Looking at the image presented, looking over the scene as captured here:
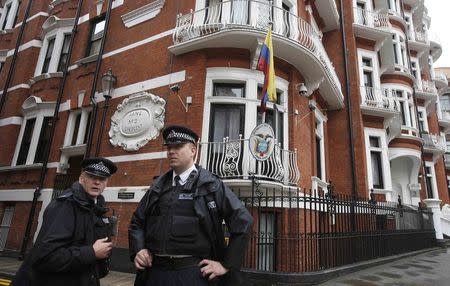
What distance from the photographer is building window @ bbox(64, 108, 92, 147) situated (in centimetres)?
1125

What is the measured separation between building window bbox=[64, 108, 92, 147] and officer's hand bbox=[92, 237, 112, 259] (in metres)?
9.31

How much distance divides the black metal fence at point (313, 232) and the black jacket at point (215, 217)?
12.8 ft

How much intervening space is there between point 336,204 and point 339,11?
39.8 ft

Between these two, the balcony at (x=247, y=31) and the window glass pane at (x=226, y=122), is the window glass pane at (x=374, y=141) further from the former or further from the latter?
the window glass pane at (x=226, y=122)

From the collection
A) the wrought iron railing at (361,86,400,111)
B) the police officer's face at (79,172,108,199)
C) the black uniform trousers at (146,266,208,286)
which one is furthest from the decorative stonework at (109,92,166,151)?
the wrought iron railing at (361,86,400,111)

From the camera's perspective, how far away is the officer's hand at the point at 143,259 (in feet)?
8.12

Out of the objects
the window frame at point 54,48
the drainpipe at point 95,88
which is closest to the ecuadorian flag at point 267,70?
the drainpipe at point 95,88

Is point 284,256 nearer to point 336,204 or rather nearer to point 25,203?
point 336,204

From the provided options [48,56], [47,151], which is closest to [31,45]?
[48,56]

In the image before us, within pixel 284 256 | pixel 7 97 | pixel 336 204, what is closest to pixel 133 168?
pixel 284 256

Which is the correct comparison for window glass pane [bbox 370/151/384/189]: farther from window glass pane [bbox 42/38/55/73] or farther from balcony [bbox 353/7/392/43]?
window glass pane [bbox 42/38/55/73]

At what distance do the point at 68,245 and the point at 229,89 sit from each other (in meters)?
7.26

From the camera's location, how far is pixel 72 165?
11.7 meters

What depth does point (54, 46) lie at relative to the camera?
44.5ft
